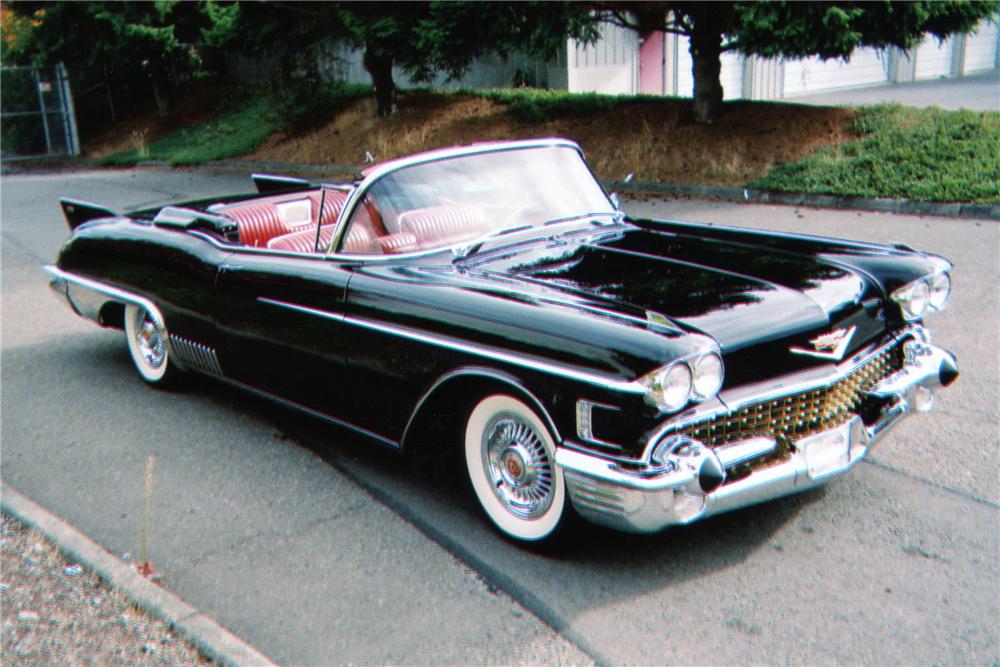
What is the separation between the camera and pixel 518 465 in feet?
12.0

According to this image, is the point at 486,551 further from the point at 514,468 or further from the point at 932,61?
the point at 932,61

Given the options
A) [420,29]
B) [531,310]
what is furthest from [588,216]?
[420,29]

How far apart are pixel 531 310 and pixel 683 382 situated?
65 centimetres

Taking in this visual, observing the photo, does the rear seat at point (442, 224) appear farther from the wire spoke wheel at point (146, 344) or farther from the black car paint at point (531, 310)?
the wire spoke wheel at point (146, 344)

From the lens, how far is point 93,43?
22266mm

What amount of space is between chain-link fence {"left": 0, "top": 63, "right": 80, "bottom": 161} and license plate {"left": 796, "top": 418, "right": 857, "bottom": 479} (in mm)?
24173

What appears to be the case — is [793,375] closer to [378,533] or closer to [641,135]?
[378,533]

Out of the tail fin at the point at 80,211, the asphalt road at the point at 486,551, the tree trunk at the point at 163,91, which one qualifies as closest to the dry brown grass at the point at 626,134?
the tree trunk at the point at 163,91

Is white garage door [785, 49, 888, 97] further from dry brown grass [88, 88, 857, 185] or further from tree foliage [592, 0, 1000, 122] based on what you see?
tree foliage [592, 0, 1000, 122]

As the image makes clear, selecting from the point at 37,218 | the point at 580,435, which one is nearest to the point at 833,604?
the point at 580,435

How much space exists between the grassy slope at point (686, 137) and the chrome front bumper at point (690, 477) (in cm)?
775

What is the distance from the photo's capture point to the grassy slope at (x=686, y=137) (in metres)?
11.2

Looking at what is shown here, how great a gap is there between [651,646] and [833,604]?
0.67 m

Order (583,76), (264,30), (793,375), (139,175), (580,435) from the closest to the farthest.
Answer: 1. (580,435)
2. (793,375)
3. (264,30)
4. (139,175)
5. (583,76)
